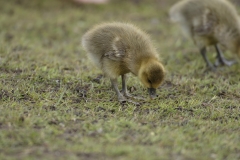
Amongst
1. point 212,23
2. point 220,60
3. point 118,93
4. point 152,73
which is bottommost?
point 118,93

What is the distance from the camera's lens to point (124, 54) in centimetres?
517

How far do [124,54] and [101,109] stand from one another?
75 centimetres

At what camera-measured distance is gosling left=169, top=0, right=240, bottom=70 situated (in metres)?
6.86

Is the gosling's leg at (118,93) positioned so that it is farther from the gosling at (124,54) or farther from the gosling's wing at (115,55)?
the gosling's wing at (115,55)

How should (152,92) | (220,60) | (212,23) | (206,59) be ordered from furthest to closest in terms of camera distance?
(220,60) → (206,59) → (212,23) → (152,92)

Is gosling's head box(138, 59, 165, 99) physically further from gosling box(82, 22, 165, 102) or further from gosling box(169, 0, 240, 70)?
gosling box(169, 0, 240, 70)

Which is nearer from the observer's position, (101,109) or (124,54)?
(101,109)

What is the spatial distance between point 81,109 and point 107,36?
1081 mm

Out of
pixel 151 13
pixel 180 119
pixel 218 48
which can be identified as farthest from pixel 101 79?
pixel 151 13

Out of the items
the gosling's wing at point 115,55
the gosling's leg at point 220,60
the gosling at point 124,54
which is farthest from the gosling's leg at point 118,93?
the gosling's leg at point 220,60

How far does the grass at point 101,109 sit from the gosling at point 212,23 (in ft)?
1.40

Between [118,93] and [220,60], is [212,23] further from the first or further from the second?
[118,93]

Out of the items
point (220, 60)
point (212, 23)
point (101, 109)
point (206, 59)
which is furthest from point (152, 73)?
point (220, 60)

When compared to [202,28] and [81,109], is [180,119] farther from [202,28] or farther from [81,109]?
[202,28]
